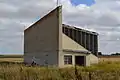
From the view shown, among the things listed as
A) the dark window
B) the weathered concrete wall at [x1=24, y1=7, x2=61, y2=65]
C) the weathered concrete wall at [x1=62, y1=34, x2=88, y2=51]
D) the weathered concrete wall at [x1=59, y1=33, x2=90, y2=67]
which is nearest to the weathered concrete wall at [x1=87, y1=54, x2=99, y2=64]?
the weathered concrete wall at [x1=59, y1=33, x2=90, y2=67]

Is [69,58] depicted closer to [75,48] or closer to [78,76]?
[75,48]

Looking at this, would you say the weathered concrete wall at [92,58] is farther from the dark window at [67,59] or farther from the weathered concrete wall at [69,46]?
the dark window at [67,59]

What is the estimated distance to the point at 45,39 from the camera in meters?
48.4

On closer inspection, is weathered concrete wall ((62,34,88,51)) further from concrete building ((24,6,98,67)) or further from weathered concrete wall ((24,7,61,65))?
weathered concrete wall ((24,7,61,65))

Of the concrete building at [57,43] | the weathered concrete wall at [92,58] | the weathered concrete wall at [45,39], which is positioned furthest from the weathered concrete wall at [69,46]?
the weathered concrete wall at [92,58]

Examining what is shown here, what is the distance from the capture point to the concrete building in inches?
1853

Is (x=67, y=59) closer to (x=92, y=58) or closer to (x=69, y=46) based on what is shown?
(x=69, y=46)

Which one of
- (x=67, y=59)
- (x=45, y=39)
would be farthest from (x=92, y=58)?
(x=45, y=39)

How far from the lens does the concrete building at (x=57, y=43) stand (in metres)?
47.1

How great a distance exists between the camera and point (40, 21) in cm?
4994

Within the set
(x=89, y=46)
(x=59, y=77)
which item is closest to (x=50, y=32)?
(x=89, y=46)

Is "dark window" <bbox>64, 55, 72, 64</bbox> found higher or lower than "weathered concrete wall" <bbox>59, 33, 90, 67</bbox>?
lower

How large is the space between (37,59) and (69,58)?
17.0 ft

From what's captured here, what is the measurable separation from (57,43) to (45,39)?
2.46 m
